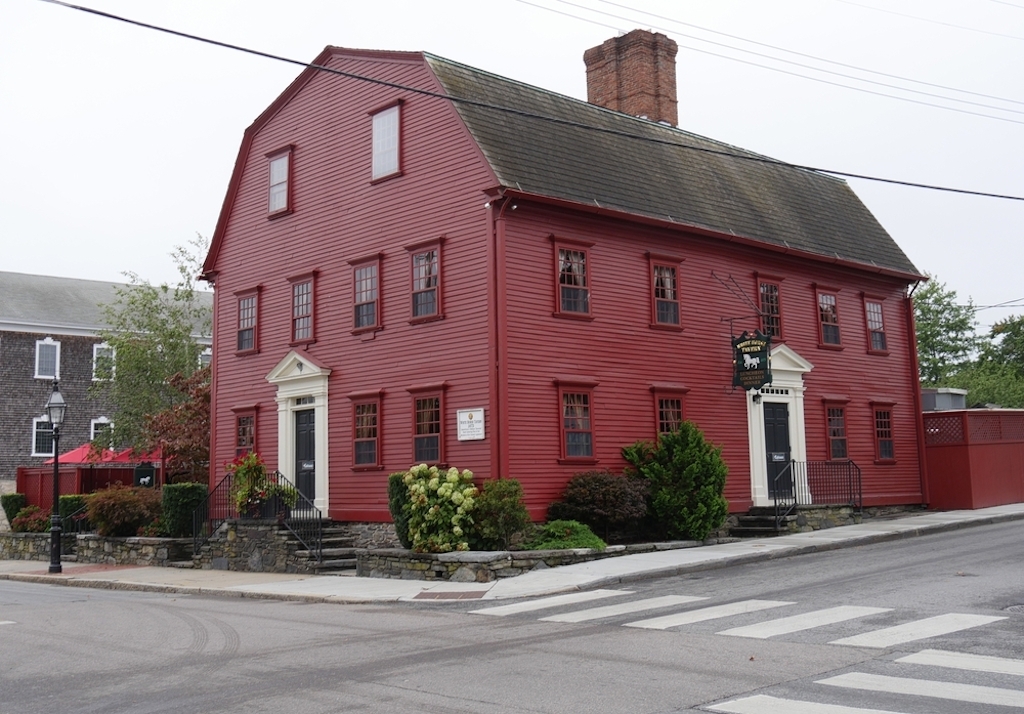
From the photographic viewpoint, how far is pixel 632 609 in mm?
12508

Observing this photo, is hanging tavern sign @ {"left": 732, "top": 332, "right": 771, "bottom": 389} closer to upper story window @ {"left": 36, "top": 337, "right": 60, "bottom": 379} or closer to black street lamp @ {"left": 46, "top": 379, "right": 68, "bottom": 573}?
black street lamp @ {"left": 46, "top": 379, "right": 68, "bottom": 573}

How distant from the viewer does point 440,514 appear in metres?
17.2

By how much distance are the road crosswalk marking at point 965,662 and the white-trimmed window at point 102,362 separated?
3517 cm

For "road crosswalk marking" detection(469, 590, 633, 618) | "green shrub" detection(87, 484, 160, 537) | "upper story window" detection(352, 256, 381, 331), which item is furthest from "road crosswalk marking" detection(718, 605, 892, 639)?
"green shrub" detection(87, 484, 160, 537)

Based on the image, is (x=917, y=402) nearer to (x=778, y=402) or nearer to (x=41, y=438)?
(x=778, y=402)

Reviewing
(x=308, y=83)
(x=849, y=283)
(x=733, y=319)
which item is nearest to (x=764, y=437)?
(x=733, y=319)

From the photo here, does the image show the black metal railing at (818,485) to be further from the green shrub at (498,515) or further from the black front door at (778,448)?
the green shrub at (498,515)

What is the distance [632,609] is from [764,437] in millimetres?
11562

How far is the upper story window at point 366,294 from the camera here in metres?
21.3

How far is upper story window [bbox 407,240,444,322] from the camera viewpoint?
1998cm

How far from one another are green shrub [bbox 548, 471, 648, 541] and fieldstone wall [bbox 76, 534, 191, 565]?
30.8 ft

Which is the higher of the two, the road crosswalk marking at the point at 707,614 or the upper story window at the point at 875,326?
the upper story window at the point at 875,326

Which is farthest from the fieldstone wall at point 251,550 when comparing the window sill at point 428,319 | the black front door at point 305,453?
the window sill at point 428,319

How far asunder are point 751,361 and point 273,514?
10622 mm
